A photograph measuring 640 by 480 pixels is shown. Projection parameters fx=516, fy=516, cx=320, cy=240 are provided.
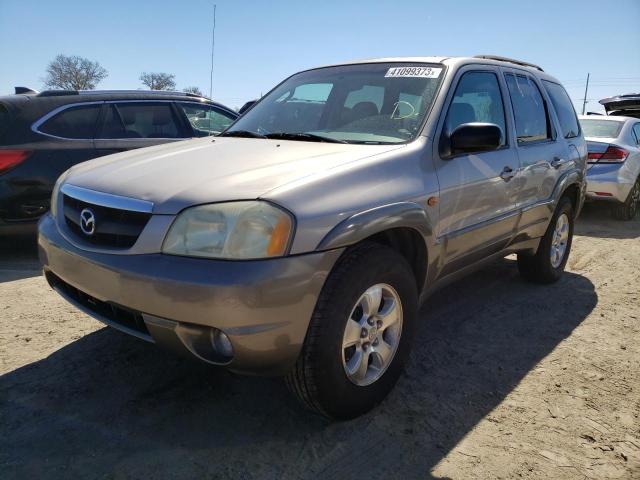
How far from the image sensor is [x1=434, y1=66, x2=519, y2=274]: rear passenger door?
2.88 meters

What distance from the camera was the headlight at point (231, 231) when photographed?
6.55 ft

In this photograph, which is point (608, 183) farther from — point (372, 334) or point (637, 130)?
point (372, 334)

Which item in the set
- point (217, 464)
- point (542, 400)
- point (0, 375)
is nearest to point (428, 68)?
point (542, 400)

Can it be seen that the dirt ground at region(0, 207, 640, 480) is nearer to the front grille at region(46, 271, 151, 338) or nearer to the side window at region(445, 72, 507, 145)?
the front grille at region(46, 271, 151, 338)

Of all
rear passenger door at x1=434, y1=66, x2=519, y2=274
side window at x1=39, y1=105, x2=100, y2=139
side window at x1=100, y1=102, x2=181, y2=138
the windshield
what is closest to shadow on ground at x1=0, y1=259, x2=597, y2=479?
rear passenger door at x1=434, y1=66, x2=519, y2=274

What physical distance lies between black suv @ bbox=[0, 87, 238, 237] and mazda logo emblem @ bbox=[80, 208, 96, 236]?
2.79 metres

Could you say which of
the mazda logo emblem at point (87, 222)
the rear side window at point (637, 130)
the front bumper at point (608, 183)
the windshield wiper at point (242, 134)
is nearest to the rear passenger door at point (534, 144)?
the windshield wiper at point (242, 134)

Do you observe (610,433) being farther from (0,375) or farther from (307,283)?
(0,375)

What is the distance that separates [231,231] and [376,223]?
0.67 meters

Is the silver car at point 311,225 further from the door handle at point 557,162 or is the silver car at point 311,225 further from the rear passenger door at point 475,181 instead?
the door handle at point 557,162

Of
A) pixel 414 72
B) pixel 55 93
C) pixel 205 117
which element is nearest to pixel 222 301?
pixel 414 72

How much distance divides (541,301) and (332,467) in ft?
9.09

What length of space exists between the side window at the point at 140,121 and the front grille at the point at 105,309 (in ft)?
10.00

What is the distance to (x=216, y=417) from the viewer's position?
8.02 feet
